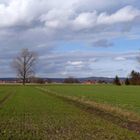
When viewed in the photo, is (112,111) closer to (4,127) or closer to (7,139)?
(4,127)

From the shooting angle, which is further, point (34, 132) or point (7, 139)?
point (34, 132)

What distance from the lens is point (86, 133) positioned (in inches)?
808

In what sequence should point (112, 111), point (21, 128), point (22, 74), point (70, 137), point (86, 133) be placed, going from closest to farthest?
point (70, 137) → point (86, 133) → point (21, 128) → point (112, 111) → point (22, 74)

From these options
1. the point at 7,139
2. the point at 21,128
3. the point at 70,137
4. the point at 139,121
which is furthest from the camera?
the point at 139,121

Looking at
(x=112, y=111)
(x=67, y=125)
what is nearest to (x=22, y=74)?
(x=112, y=111)

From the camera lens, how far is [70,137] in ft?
62.5

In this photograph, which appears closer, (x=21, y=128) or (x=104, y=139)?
(x=104, y=139)

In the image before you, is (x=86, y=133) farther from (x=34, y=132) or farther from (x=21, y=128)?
(x=21, y=128)

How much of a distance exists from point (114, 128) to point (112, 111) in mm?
14191

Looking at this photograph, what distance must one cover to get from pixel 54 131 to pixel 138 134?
416 cm

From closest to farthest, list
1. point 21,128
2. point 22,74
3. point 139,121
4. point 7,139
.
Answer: point 7,139, point 21,128, point 139,121, point 22,74

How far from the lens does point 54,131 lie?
21.4 meters

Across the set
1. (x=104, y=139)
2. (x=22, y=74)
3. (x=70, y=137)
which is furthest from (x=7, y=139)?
(x=22, y=74)

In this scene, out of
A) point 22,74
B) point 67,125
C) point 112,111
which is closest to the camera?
point 67,125
